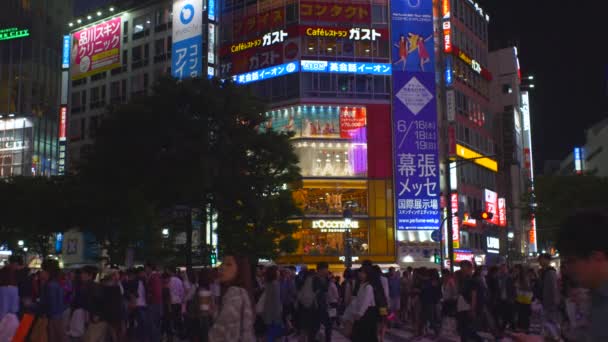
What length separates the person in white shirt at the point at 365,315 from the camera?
34.4 feet

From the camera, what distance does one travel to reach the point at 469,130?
59781 millimetres

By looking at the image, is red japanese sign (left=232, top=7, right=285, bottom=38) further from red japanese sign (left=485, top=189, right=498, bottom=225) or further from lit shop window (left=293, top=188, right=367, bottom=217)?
red japanese sign (left=485, top=189, right=498, bottom=225)

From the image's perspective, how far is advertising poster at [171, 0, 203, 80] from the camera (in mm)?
51281

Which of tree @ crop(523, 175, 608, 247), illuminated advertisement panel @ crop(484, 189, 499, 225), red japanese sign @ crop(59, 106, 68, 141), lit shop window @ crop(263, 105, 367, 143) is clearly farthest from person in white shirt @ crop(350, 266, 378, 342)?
red japanese sign @ crop(59, 106, 68, 141)

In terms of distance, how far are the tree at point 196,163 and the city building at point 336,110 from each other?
17.4 m

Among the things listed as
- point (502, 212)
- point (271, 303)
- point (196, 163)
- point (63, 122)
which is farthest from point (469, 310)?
point (63, 122)

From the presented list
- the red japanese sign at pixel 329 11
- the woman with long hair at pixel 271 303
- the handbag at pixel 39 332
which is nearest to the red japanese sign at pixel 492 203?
the red japanese sign at pixel 329 11

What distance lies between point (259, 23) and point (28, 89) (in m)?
45.0

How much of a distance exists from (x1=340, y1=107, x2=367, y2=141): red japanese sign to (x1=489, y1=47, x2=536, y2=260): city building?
2297 centimetres

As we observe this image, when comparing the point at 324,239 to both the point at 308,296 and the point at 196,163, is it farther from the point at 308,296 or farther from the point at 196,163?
the point at 308,296

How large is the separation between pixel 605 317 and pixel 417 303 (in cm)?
1680

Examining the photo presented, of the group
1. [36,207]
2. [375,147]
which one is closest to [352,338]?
[36,207]

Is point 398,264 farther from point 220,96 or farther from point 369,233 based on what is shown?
point 220,96

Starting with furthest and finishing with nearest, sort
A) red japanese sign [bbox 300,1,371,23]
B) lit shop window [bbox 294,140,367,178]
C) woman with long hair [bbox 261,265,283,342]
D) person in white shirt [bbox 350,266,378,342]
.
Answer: red japanese sign [bbox 300,1,371,23]
lit shop window [bbox 294,140,367,178]
woman with long hair [bbox 261,265,283,342]
person in white shirt [bbox 350,266,378,342]
